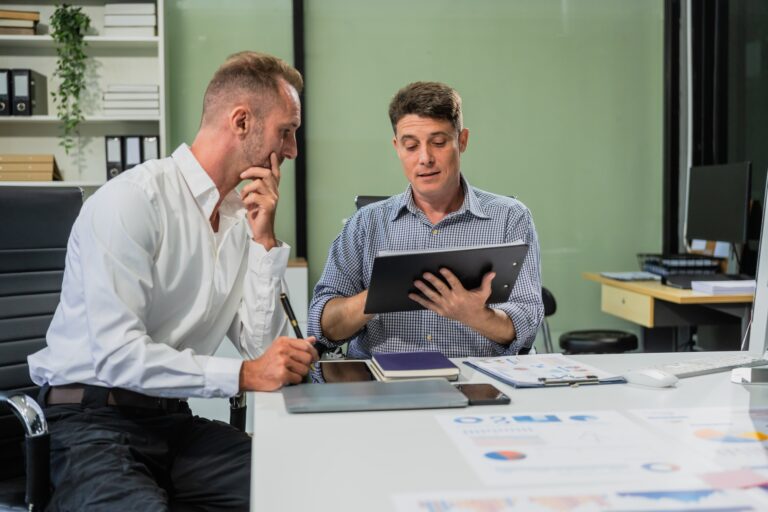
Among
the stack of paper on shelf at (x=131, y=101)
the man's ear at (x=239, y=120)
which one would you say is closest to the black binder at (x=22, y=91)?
the stack of paper on shelf at (x=131, y=101)

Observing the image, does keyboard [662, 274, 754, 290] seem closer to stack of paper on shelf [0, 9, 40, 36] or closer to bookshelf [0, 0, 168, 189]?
bookshelf [0, 0, 168, 189]

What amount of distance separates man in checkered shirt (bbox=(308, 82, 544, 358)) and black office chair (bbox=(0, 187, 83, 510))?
0.63 metres

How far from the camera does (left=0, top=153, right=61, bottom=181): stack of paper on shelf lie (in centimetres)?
381

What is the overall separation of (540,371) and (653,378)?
22 cm

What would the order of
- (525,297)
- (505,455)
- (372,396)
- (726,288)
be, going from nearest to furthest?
1. (505,455)
2. (372,396)
3. (525,297)
4. (726,288)

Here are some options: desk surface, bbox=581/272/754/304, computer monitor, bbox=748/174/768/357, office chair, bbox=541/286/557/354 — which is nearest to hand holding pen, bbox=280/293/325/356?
computer monitor, bbox=748/174/768/357

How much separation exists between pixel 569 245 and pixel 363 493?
3.73 metres

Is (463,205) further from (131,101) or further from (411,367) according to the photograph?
(131,101)

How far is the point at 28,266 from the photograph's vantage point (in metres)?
1.87

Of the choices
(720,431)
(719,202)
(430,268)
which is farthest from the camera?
(719,202)

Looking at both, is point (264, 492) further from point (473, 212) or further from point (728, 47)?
point (728, 47)

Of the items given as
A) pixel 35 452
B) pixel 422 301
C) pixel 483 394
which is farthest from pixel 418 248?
pixel 35 452

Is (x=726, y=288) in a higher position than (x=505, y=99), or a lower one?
lower

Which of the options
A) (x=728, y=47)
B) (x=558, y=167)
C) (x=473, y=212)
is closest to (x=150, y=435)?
(x=473, y=212)
